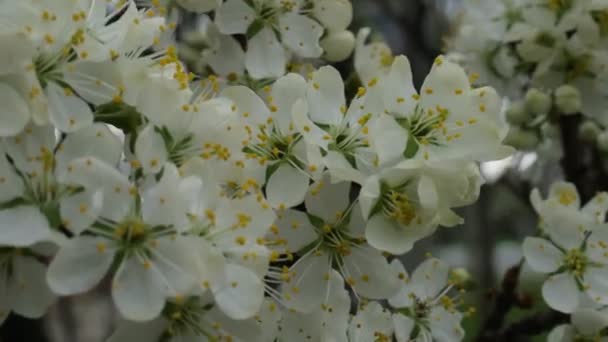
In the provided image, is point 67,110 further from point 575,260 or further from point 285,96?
point 575,260

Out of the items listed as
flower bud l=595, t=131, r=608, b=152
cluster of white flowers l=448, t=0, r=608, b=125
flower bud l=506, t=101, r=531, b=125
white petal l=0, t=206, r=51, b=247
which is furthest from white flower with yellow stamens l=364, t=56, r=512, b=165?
flower bud l=595, t=131, r=608, b=152

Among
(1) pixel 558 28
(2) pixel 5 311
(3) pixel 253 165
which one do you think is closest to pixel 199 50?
(1) pixel 558 28

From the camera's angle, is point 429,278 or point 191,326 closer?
point 191,326

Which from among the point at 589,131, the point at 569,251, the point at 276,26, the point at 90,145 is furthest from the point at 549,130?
the point at 90,145

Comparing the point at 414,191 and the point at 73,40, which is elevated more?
the point at 73,40

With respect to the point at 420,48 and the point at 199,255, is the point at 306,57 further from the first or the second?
the point at 420,48

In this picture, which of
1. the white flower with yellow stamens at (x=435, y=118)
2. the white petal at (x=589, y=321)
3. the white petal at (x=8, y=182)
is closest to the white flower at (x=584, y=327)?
the white petal at (x=589, y=321)
